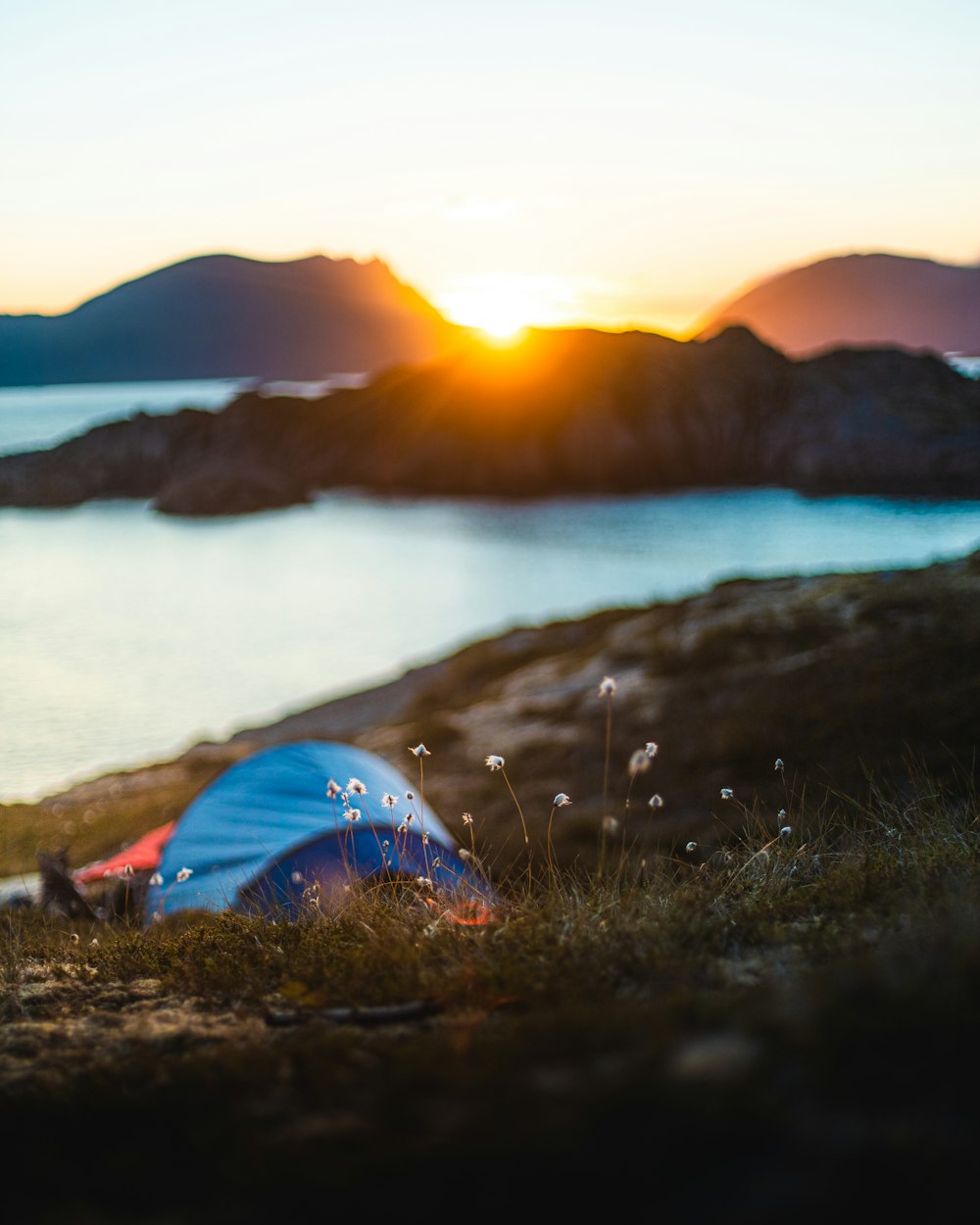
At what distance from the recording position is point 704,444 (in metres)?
96.6

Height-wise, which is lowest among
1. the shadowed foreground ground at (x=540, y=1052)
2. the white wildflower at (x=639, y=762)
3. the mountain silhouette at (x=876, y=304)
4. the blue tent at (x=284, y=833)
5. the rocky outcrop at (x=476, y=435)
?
the blue tent at (x=284, y=833)

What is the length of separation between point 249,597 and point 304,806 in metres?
91.5

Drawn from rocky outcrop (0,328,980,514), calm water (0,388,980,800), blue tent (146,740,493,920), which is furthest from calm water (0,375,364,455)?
blue tent (146,740,493,920)

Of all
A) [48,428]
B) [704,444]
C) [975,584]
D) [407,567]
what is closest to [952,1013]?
[975,584]

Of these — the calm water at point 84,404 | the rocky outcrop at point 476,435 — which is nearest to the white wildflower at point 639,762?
the rocky outcrop at point 476,435

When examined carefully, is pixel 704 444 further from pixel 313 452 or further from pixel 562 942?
pixel 562 942

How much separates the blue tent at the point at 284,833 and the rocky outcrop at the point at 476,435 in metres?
68.8

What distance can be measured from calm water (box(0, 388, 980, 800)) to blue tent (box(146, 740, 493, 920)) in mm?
17900

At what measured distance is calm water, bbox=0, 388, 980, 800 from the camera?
144 ft

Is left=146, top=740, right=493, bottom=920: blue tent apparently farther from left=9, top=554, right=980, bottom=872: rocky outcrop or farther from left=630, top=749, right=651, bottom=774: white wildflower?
left=630, top=749, right=651, bottom=774: white wildflower

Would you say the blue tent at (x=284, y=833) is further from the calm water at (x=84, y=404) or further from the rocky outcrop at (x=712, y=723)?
the calm water at (x=84, y=404)

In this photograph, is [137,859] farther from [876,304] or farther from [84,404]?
[84,404]

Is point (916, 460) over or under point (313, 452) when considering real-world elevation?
under

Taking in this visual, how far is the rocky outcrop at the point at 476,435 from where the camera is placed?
95.3 meters
